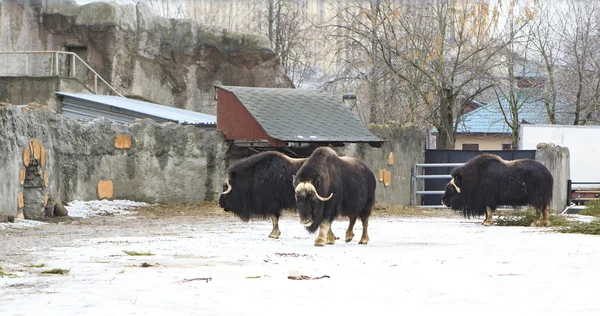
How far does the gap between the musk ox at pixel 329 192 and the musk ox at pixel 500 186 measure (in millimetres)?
5276

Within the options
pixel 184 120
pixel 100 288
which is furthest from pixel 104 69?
pixel 100 288

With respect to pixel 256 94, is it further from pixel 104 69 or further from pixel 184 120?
pixel 104 69

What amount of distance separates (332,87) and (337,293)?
100 feet

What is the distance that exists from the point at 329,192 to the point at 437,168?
1326 centimetres

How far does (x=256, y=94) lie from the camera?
2386cm

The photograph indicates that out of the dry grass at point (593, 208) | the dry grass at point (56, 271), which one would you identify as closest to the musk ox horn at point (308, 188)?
the dry grass at point (56, 271)

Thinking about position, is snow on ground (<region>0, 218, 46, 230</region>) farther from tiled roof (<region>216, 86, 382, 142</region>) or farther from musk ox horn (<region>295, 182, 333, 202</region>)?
tiled roof (<region>216, 86, 382, 142</region>)

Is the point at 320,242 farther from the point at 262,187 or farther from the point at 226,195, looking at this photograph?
the point at 226,195

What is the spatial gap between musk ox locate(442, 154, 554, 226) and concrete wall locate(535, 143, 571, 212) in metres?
5.74

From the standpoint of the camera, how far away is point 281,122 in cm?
2289

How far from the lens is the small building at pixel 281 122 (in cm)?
2241

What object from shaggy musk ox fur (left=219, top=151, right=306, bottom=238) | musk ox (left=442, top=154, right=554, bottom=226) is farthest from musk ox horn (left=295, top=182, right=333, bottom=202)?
musk ox (left=442, top=154, right=554, bottom=226)

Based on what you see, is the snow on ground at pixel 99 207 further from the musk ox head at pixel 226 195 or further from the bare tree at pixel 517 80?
the bare tree at pixel 517 80

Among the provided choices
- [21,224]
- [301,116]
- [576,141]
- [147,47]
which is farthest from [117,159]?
[147,47]
